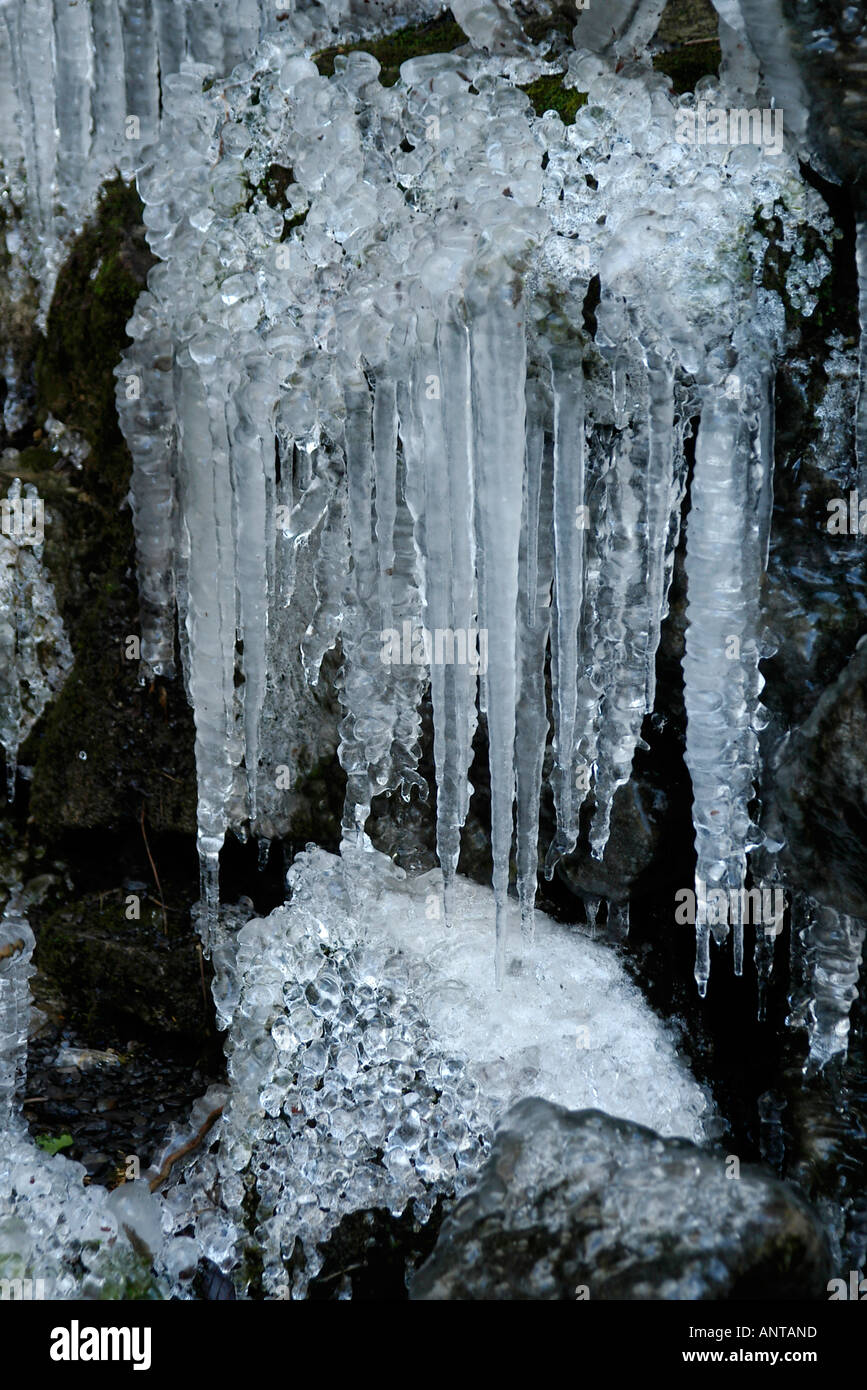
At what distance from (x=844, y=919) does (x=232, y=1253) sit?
1.92 metres

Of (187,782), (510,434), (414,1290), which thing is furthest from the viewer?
(187,782)

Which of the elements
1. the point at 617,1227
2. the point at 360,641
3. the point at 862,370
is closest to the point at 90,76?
the point at 360,641

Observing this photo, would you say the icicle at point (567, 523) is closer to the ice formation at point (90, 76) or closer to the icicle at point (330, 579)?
the icicle at point (330, 579)

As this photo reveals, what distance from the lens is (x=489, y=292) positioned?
2488 mm

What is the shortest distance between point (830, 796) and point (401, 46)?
2909 millimetres

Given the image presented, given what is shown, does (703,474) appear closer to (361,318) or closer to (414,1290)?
(361,318)

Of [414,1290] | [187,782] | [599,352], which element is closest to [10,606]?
[187,782]

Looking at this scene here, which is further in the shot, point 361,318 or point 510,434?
point 361,318

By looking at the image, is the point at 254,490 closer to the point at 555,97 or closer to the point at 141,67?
the point at 555,97

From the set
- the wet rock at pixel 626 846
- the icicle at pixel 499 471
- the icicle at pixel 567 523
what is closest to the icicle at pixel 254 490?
the icicle at pixel 499 471

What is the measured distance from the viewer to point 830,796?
2.53 meters

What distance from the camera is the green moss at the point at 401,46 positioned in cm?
354

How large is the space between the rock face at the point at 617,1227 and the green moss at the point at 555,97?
255cm

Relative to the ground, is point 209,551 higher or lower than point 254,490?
lower
